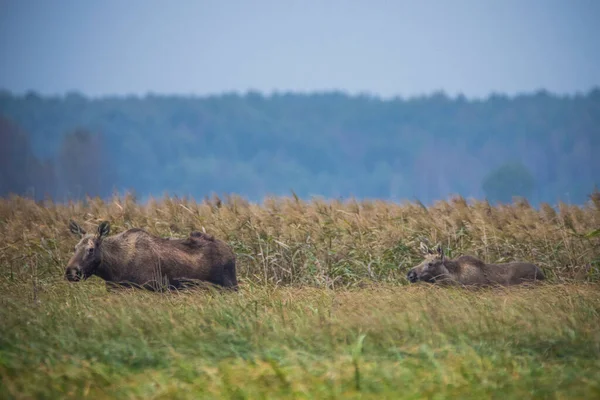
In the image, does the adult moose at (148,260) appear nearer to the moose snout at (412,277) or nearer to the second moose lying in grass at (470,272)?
the moose snout at (412,277)

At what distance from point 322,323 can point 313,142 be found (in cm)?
12759

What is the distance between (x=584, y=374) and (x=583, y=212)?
9.52m

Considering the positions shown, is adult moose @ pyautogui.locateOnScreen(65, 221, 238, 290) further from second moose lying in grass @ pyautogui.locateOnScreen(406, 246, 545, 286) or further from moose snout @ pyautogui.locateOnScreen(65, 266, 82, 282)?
second moose lying in grass @ pyautogui.locateOnScreen(406, 246, 545, 286)

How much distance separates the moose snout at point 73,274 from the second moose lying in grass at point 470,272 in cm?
510

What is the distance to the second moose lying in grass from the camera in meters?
14.5

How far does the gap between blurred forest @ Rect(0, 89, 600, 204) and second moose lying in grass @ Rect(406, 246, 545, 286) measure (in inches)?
3946

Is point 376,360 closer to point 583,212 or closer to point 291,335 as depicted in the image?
point 291,335

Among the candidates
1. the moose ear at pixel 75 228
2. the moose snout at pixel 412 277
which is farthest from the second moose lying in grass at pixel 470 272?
the moose ear at pixel 75 228

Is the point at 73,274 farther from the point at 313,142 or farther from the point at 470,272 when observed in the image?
the point at 313,142

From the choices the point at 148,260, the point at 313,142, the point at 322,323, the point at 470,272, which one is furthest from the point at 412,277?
the point at 313,142

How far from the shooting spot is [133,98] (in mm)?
153750

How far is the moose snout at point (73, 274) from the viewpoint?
504 inches

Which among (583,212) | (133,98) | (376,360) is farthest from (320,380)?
(133,98)

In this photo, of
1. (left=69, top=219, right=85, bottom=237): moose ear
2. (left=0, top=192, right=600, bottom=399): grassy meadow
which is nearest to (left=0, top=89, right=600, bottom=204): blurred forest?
(left=0, top=192, right=600, bottom=399): grassy meadow
